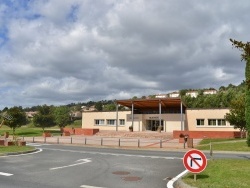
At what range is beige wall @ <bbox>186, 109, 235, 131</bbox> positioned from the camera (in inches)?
1938

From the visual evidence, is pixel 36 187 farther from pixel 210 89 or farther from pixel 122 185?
pixel 210 89

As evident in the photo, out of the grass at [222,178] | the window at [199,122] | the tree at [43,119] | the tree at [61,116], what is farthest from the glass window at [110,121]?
the grass at [222,178]

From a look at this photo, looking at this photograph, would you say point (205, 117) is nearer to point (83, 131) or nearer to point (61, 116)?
point (83, 131)

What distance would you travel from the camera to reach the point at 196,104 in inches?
3637

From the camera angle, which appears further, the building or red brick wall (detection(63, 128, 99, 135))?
red brick wall (detection(63, 128, 99, 135))

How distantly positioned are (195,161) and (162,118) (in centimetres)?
4618

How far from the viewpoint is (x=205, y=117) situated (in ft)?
168

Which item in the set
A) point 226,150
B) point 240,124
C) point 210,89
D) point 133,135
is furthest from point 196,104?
point 210,89

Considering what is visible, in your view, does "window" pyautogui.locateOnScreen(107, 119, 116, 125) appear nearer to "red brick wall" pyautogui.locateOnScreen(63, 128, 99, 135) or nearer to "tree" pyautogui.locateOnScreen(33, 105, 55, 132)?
"red brick wall" pyautogui.locateOnScreen(63, 128, 99, 135)

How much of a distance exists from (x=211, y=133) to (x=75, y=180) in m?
35.4

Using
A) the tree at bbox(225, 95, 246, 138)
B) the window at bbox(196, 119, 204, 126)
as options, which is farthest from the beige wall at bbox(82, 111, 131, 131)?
the tree at bbox(225, 95, 246, 138)

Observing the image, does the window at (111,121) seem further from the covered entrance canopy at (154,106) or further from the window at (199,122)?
the window at (199,122)

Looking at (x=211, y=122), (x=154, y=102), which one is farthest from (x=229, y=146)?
(x=154, y=102)

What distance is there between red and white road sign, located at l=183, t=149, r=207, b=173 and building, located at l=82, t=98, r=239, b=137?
35314 millimetres
